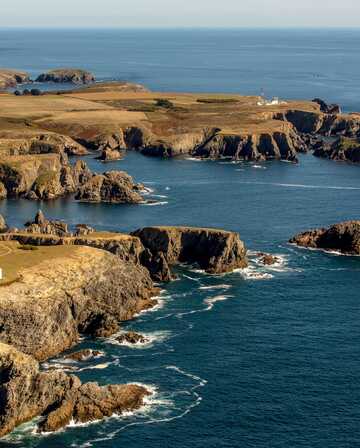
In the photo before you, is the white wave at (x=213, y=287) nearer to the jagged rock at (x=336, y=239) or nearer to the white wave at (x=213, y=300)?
the white wave at (x=213, y=300)

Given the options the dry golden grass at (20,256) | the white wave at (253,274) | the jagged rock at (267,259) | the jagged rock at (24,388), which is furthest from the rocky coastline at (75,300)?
the jagged rock at (267,259)

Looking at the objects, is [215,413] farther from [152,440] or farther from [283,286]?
[283,286]

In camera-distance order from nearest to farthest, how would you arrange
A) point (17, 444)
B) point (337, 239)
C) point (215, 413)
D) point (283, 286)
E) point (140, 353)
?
point (17, 444) < point (215, 413) < point (140, 353) < point (283, 286) < point (337, 239)

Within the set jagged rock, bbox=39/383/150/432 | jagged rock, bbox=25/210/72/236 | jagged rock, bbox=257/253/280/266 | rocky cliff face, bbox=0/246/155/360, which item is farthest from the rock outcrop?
jagged rock, bbox=39/383/150/432

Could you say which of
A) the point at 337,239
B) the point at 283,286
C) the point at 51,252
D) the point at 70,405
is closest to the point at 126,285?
the point at 51,252

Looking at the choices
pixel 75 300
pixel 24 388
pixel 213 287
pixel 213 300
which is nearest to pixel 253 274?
pixel 213 287

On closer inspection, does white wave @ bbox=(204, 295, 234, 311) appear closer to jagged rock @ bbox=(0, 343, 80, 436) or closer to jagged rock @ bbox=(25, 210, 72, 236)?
jagged rock @ bbox=(25, 210, 72, 236)
